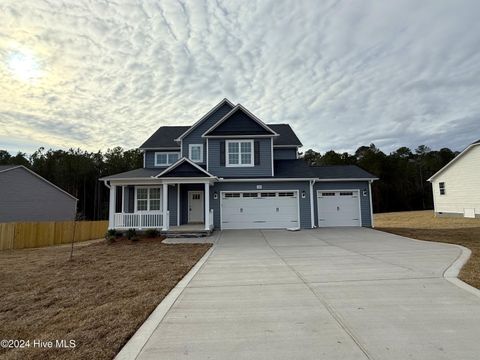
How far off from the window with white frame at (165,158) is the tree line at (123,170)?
29.2 meters

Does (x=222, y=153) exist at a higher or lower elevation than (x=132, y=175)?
higher

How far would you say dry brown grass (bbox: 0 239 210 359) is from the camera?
12.3 ft

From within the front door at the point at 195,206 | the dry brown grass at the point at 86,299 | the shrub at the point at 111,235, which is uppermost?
the front door at the point at 195,206

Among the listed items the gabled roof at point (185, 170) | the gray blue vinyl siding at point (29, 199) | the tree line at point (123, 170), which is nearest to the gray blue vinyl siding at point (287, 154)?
the gabled roof at point (185, 170)

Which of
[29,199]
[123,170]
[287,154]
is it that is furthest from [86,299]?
[123,170]

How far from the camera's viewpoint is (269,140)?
18219 mm

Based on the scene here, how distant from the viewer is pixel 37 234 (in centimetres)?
2038

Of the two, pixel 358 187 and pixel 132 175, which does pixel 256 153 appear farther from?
pixel 132 175

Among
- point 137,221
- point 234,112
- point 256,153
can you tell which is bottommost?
point 137,221

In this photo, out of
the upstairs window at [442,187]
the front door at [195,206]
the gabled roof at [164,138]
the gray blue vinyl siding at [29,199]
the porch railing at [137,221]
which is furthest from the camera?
the upstairs window at [442,187]

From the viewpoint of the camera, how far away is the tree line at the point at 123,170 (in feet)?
153

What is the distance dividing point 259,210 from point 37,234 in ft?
49.6

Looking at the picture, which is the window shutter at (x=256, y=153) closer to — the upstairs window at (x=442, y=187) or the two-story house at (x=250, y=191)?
the two-story house at (x=250, y=191)

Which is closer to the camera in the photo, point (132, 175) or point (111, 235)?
point (111, 235)
